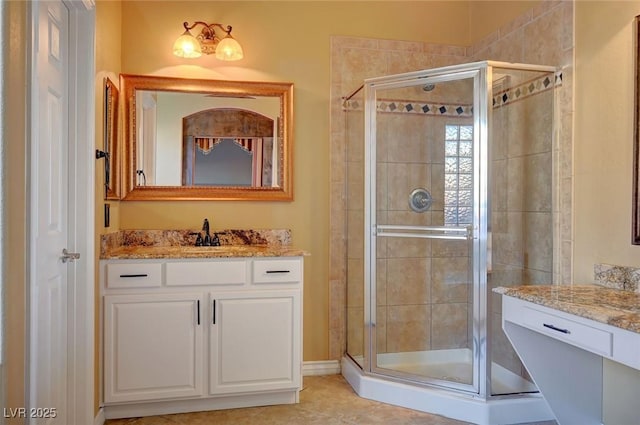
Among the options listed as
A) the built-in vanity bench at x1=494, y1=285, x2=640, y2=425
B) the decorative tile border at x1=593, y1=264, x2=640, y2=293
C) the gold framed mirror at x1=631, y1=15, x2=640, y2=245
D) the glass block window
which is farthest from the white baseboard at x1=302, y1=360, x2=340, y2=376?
the gold framed mirror at x1=631, y1=15, x2=640, y2=245

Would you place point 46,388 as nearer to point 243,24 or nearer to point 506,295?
point 506,295

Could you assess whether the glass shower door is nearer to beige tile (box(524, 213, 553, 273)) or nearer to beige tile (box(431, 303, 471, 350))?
beige tile (box(431, 303, 471, 350))

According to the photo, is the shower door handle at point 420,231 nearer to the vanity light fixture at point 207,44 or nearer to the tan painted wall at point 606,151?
the tan painted wall at point 606,151

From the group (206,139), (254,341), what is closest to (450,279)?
(254,341)

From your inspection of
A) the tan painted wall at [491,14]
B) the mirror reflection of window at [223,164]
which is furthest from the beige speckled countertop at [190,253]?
the tan painted wall at [491,14]

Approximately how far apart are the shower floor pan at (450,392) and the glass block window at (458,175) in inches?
30.7

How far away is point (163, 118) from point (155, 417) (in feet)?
6.01

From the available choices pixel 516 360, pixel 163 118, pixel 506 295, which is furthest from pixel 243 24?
pixel 516 360

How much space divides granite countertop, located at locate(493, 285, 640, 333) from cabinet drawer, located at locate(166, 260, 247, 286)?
1.38 meters

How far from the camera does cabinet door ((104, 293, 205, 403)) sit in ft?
7.97

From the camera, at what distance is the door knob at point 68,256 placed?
204 cm

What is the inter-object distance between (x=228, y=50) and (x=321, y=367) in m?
2.25

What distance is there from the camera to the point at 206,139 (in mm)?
3029

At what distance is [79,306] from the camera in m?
2.20
